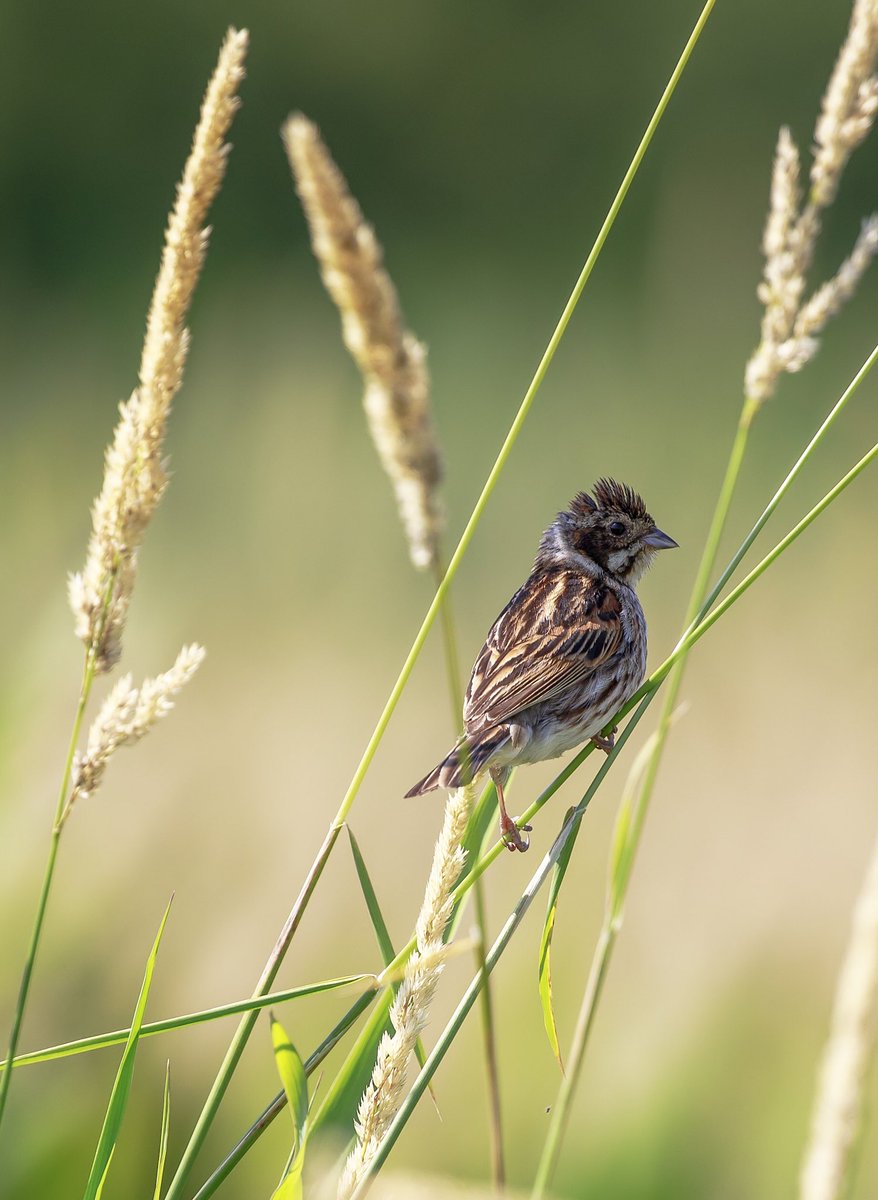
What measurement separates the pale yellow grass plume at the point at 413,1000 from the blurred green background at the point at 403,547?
1.03m

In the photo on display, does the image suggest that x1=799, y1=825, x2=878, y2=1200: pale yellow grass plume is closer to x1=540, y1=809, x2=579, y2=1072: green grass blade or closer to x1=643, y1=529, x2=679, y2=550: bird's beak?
x1=540, y1=809, x2=579, y2=1072: green grass blade

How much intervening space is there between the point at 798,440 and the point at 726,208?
131 centimetres

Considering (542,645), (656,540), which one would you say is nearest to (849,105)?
(542,645)

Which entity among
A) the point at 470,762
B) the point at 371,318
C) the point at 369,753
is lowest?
the point at 470,762

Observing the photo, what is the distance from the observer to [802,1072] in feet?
8.42

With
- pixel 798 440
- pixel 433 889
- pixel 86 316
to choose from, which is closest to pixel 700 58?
pixel 798 440

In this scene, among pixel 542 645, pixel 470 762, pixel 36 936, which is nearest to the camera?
pixel 36 936

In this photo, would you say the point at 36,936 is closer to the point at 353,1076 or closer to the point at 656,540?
the point at 353,1076

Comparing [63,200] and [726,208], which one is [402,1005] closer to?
[726,208]

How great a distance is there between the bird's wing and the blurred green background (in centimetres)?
55

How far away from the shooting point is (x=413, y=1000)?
0.90 m

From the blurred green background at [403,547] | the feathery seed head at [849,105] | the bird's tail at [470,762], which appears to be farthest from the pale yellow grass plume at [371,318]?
the blurred green background at [403,547]

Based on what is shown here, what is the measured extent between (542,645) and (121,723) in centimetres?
103

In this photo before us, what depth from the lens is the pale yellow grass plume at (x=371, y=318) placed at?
669 mm
